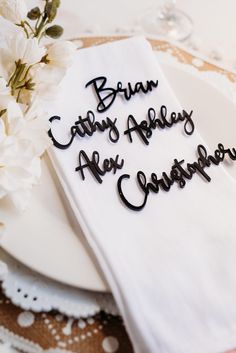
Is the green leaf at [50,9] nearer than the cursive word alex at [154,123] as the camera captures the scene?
Yes

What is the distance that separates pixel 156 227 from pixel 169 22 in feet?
1.92

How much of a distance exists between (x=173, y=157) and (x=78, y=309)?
0.73 feet

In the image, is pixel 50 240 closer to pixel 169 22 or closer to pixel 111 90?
pixel 111 90

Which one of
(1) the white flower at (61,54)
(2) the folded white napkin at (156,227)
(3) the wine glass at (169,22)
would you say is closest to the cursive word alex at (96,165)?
(2) the folded white napkin at (156,227)

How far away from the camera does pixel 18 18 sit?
47 centimetres

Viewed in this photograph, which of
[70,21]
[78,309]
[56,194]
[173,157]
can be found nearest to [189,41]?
[70,21]

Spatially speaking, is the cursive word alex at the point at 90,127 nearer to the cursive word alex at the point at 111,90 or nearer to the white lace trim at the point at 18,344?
the cursive word alex at the point at 111,90

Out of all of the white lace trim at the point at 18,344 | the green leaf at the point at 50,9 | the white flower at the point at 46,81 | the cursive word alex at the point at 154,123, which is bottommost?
the white lace trim at the point at 18,344

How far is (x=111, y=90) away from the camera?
0.60 m

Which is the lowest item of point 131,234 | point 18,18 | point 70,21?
point 131,234

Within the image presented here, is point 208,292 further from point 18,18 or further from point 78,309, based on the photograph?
point 18,18

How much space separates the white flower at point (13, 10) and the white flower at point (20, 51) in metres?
0.03

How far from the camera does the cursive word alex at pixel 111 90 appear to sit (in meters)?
0.59

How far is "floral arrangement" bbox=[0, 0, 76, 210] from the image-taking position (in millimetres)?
425
